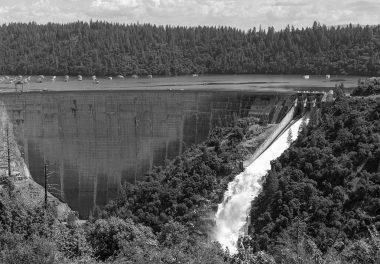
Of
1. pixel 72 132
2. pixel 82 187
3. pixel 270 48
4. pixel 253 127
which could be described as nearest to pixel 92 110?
pixel 72 132

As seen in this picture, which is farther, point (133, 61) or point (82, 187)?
point (133, 61)

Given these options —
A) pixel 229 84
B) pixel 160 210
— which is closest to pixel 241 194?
pixel 160 210

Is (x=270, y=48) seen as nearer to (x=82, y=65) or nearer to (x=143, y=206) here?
(x=82, y=65)

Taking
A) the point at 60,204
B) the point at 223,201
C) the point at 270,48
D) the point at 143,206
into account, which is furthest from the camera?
the point at 270,48

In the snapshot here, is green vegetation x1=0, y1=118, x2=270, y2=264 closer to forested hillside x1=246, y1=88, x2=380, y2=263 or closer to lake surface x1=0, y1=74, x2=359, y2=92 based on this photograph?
forested hillside x1=246, y1=88, x2=380, y2=263

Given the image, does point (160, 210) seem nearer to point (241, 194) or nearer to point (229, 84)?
point (241, 194)

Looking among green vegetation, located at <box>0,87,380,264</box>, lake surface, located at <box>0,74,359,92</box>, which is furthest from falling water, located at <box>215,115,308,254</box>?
lake surface, located at <box>0,74,359,92</box>
